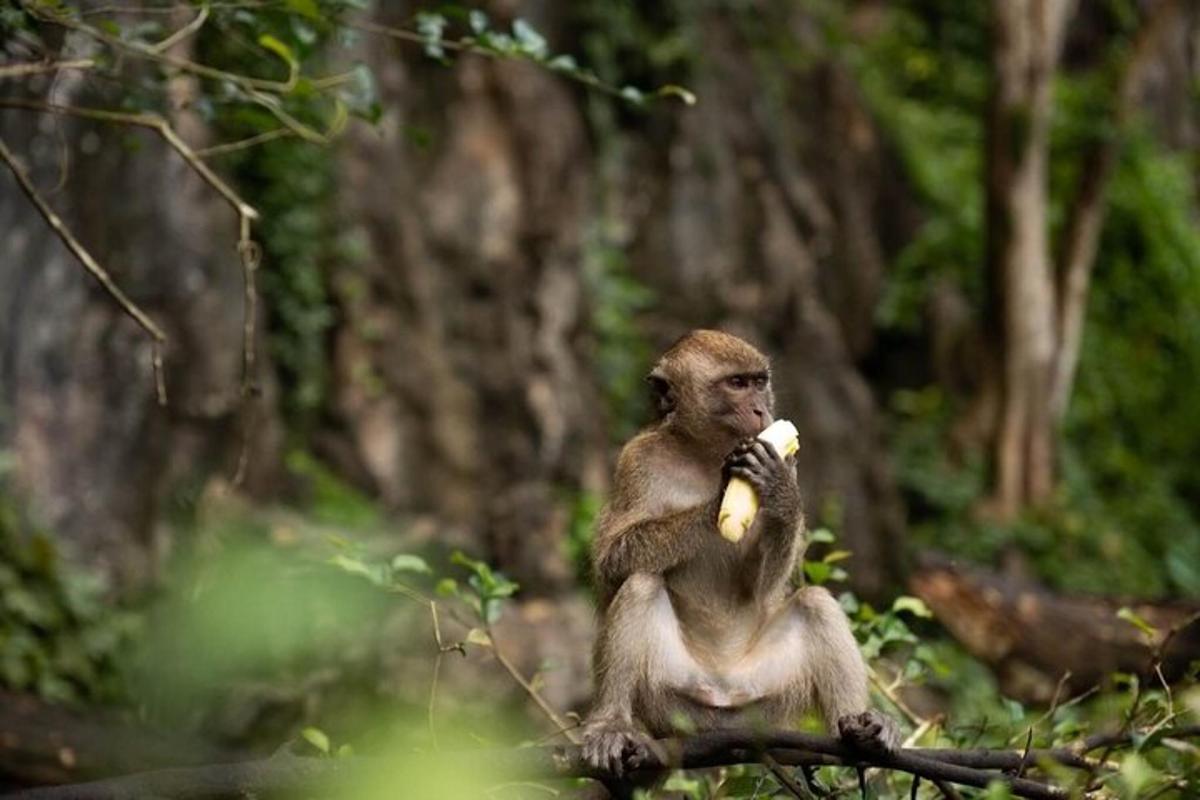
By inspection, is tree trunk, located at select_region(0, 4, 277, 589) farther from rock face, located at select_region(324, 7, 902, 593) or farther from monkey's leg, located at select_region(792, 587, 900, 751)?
monkey's leg, located at select_region(792, 587, 900, 751)

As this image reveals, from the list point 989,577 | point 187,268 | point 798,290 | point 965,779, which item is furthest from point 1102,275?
point 965,779

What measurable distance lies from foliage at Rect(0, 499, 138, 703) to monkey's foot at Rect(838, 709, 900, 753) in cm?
568

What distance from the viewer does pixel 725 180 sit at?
16.6m

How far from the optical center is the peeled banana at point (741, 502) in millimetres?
4551

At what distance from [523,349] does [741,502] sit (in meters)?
8.95

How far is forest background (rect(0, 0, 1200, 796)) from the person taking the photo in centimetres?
575

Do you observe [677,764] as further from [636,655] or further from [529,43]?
[529,43]

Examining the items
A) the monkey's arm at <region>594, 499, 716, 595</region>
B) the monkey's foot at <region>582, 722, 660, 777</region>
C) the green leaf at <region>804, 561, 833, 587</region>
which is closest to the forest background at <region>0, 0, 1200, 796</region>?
the green leaf at <region>804, 561, 833, 587</region>

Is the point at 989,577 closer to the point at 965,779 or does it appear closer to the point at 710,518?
the point at 710,518

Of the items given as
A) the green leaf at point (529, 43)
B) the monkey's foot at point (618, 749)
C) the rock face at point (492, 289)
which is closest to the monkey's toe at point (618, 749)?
the monkey's foot at point (618, 749)

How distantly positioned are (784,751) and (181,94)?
6.65 metres

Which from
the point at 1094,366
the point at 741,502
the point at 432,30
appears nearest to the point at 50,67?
the point at 432,30

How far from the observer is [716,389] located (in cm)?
537

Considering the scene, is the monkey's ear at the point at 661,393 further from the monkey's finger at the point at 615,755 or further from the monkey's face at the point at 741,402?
the monkey's finger at the point at 615,755
